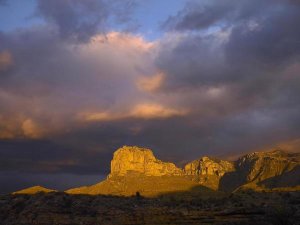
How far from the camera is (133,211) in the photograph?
15188 centimetres

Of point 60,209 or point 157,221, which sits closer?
point 157,221

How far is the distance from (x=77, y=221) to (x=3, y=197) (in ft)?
181

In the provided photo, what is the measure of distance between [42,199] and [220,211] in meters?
65.4

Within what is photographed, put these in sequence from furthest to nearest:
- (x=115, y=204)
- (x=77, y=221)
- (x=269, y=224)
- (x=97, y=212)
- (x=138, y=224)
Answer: (x=115, y=204) → (x=97, y=212) → (x=77, y=221) → (x=138, y=224) → (x=269, y=224)

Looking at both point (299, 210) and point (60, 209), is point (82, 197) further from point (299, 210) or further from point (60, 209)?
point (299, 210)

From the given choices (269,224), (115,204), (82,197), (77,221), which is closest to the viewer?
(269,224)

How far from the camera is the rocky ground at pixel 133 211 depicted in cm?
13612

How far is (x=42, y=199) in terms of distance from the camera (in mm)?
170625

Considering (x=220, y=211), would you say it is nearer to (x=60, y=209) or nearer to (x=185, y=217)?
(x=185, y=217)

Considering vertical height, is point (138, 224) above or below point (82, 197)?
below

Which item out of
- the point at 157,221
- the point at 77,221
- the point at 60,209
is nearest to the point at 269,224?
the point at 157,221

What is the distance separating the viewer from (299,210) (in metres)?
138

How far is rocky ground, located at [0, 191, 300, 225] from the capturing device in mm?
136125

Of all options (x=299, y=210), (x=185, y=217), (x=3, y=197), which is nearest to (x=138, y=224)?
(x=185, y=217)
